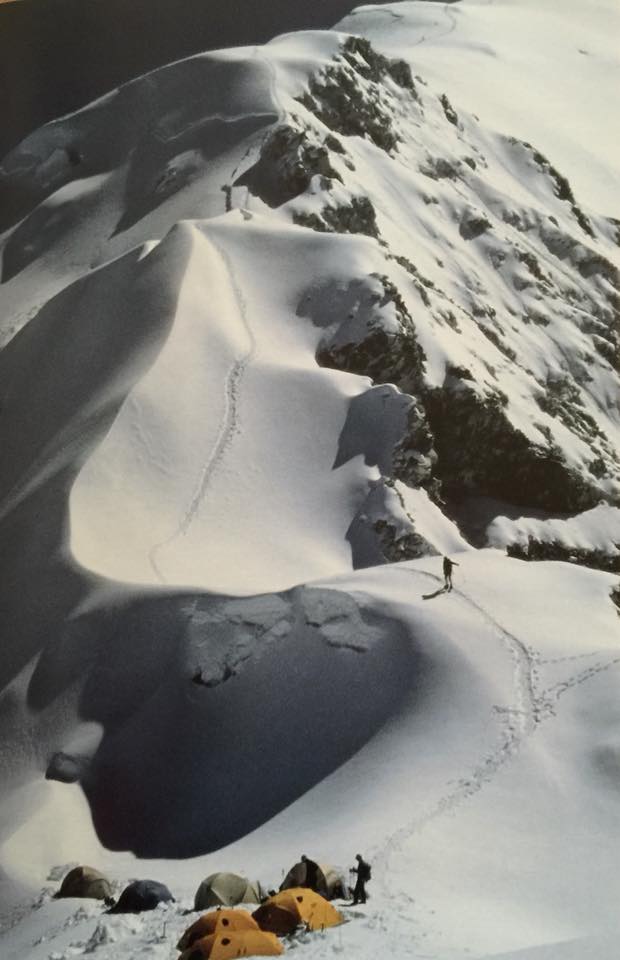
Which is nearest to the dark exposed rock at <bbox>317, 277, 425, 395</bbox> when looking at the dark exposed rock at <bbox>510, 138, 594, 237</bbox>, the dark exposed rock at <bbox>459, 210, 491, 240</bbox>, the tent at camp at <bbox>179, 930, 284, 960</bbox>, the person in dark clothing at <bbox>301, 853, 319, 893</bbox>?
the dark exposed rock at <bbox>459, 210, 491, 240</bbox>

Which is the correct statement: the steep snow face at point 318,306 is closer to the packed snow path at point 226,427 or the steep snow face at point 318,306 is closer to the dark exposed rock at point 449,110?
the packed snow path at point 226,427

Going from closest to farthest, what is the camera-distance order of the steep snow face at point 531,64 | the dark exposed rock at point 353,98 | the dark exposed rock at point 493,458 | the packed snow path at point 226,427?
the packed snow path at point 226,427 < the dark exposed rock at point 493,458 < the dark exposed rock at point 353,98 < the steep snow face at point 531,64

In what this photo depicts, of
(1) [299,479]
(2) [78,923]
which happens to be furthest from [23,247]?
(2) [78,923]

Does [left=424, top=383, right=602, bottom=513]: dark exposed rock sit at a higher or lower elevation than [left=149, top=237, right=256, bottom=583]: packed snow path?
lower

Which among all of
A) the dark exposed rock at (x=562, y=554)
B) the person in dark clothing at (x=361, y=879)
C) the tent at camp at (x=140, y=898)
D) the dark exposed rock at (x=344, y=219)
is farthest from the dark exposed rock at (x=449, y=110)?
the person in dark clothing at (x=361, y=879)

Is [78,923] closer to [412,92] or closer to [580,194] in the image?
[412,92]

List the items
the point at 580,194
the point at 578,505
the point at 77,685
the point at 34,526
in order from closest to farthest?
1. the point at 77,685
2. the point at 34,526
3. the point at 578,505
4. the point at 580,194

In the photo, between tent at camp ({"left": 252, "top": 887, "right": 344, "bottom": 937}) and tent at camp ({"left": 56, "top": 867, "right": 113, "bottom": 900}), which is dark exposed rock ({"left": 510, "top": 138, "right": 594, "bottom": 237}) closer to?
tent at camp ({"left": 56, "top": 867, "right": 113, "bottom": 900})
